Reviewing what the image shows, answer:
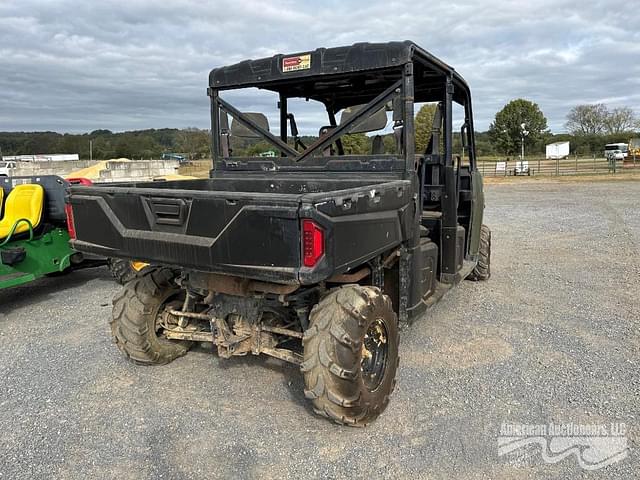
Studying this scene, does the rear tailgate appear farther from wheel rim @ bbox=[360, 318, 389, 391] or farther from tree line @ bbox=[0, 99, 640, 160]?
tree line @ bbox=[0, 99, 640, 160]

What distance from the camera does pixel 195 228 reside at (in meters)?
3.03

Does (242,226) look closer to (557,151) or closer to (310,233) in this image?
(310,233)

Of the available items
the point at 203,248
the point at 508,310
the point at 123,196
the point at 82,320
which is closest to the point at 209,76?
the point at 123,196

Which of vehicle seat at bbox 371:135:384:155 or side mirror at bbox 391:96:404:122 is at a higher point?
side mirror at bbox 391:96:404:122

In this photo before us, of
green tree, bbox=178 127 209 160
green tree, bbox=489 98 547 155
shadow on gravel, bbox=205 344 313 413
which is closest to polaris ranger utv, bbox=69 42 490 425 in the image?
shadow on gravel, bbox=205 344 313 413

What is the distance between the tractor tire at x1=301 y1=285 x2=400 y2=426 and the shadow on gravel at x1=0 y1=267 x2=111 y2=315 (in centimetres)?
397

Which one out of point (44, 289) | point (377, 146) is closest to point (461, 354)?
point (377, 146)

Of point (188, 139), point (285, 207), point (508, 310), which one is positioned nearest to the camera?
point (285, 207)

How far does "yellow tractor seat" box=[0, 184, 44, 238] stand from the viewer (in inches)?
232

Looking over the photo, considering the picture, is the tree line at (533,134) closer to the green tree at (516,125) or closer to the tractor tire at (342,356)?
the green tree at (516,125)

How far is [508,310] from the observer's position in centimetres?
548

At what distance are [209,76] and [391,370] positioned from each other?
2.89 metres

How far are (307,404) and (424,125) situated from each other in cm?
290

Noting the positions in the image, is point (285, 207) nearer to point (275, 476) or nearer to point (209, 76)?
point (275, 476)
